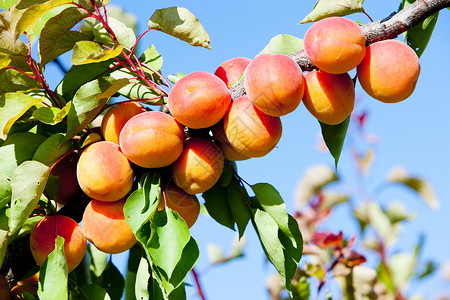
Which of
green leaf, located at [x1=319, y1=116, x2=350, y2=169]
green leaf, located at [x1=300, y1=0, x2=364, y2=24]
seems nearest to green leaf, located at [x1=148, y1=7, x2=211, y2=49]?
green leaf, located at [x1=300, y1=0, x2=364, y2=24]

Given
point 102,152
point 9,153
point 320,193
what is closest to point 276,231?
point 102,152

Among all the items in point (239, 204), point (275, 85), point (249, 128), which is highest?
point (275, 85)

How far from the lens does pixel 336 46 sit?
3.16 ft

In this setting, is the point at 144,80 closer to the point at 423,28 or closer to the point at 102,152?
the point at 102,152

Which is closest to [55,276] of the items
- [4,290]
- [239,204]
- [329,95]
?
[4,290]

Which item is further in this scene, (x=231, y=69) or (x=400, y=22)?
(x=231, y=69)

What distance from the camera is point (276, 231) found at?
3.65 ft

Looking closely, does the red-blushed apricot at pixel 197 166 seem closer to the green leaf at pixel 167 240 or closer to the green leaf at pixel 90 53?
the green leaf at pixel 167 240

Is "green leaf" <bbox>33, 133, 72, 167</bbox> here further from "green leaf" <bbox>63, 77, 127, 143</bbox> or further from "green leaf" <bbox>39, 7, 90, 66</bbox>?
"green leaf" <bbox>39, 7, 90, 66</bbox>

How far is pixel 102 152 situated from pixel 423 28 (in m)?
0.78

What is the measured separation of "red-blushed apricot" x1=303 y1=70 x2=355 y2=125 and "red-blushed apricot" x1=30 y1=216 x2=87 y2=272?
0.58 meters

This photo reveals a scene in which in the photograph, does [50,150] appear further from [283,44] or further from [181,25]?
[283,44]

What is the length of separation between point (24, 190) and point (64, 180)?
0.64 feet

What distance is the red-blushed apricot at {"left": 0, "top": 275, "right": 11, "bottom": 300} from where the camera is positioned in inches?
45.3
